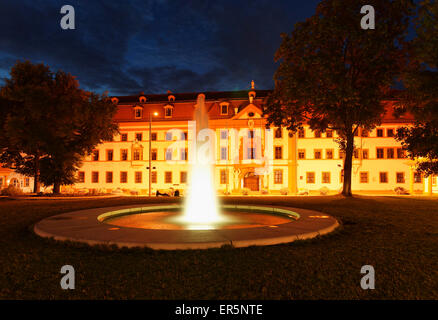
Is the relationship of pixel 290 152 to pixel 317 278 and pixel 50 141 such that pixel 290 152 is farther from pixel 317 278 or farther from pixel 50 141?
pixel 317 278

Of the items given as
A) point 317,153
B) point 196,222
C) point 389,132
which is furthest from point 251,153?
point 196,222

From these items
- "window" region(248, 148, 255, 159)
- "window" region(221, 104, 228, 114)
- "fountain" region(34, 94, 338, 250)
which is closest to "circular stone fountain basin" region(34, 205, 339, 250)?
"fountain" region(34, 94, 338, 250)

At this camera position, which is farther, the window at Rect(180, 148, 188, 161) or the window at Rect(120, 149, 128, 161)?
the window at Rect(120, 149, 128, 161)

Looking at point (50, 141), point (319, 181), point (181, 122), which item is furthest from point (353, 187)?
point (50, 141)

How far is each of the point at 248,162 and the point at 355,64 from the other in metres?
20.1

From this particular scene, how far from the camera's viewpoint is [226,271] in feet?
17.0

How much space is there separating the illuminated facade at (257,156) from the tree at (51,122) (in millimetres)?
12437

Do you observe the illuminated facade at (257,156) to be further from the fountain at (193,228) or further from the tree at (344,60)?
the fountain at (193,228)

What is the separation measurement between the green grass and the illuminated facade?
31.9m

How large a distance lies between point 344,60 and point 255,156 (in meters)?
20.6

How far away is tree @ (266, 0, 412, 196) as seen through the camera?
1964 centimetres

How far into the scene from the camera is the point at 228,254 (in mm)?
6047

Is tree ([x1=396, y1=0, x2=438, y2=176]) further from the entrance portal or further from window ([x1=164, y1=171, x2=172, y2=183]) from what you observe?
window ([x1=164, y1=171, x2=172, y2=183])

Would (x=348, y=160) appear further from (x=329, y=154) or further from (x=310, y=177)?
(x=329, y=154)
